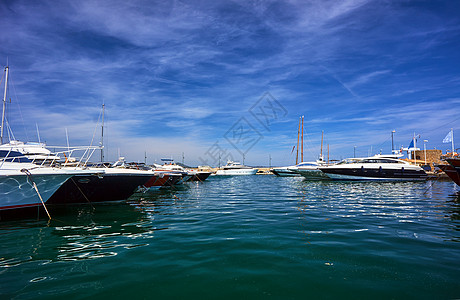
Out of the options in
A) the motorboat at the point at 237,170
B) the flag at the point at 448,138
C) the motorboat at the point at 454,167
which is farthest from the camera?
the motorboat at the point at 237,170

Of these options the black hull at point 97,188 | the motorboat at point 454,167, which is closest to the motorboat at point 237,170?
the motorboat at point 454,167

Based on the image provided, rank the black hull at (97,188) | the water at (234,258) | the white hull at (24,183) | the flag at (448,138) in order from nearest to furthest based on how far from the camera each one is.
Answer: the water at (234,258)
the white hull at (24,183)
the black hull at (97,188)
the flag at (448,138)

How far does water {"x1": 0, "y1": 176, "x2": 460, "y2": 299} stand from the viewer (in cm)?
352

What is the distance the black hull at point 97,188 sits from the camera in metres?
11.2

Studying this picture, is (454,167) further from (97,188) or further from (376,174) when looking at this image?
(97,188)

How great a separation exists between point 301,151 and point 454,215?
161 feet

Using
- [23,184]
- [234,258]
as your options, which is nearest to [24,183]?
[23,184]

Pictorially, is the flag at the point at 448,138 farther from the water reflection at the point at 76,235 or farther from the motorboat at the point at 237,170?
the motorboat at the point at 237,170

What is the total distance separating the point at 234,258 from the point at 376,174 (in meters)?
29.5

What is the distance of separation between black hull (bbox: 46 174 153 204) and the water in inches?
118

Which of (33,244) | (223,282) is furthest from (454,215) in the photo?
(33,244)

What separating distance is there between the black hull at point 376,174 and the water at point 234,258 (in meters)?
21.1

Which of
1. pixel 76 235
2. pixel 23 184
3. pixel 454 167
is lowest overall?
pixel 76 235

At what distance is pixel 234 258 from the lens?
15.5ft
